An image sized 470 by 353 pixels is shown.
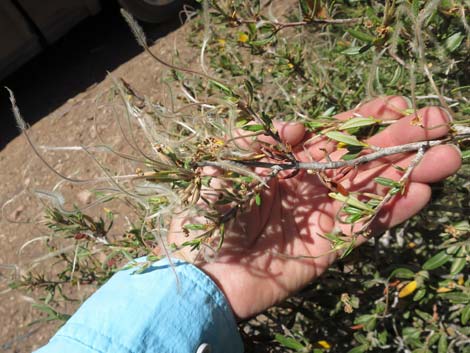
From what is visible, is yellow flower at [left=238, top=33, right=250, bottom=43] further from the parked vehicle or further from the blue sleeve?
the parked vehicle

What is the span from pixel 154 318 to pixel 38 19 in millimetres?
3240

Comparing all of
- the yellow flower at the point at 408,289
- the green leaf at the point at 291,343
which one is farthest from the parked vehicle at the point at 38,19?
the yellow flower at the point at 408,289

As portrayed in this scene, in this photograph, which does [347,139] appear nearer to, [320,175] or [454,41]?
[320,175]

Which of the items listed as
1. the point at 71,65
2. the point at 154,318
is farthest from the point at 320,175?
the point at 71,65

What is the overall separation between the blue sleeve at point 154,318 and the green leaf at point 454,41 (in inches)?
30.0

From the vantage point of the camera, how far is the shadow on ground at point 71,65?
3951mm

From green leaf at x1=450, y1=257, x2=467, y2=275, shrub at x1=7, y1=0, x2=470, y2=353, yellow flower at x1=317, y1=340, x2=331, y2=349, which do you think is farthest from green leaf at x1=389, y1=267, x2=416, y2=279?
yellow flower at x1=317, y1=340, x2=331, y2=349

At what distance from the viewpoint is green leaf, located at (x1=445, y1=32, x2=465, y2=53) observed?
3.17ft

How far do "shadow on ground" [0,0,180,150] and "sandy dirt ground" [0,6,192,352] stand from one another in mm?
11

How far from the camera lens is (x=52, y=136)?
360cm

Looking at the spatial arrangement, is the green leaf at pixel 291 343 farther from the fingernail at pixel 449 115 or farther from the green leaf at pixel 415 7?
the green leaf at pixel 415 7

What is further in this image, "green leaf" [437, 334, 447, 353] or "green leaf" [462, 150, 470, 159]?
"green leaf" [437, 334, 447, 353]

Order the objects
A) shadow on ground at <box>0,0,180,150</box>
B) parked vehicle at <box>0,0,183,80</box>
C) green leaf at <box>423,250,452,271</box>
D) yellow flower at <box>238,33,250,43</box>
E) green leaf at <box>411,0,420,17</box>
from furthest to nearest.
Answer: shadow on ground at <box>0,0,180,150</box>
parked vehicle at <box>0,0,183,80</box>
yellow flower at <box>238,33,250,43</box>
green leaf at <box>423,250,452,271</box>
green leaf at <box>411,0,420,17</box>

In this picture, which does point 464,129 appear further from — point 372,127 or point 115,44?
point 115,44
